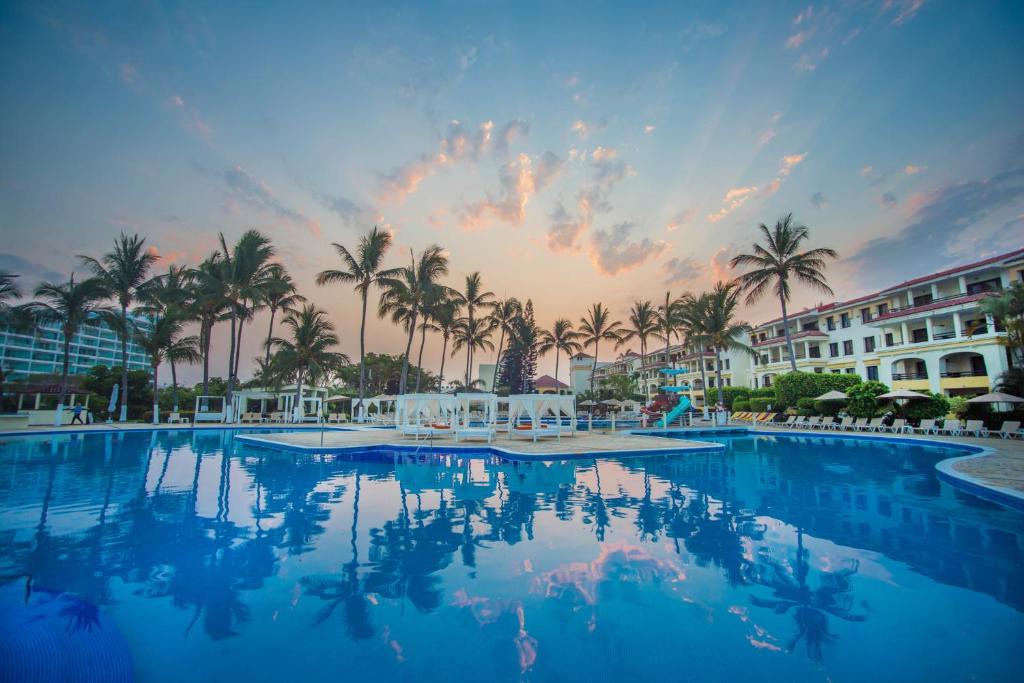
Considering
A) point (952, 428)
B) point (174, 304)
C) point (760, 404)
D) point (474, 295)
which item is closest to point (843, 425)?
Answer: point (952, 428)

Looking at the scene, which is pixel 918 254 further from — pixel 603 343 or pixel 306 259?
pixel 306 259

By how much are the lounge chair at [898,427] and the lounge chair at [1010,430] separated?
10.0ft

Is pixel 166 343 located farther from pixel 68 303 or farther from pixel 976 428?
pixel 976 428

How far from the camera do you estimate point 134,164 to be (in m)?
15.2

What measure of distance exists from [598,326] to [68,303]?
37.9 meters

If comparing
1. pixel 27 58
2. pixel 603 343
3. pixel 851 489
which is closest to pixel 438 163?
pixel 27 58

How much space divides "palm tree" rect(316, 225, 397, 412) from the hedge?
1035 inches

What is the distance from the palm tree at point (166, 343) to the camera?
1090 inches

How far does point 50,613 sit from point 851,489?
1175 cm

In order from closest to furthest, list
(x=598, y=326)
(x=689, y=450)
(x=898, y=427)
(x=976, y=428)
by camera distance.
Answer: (x=689, y=450) < (x=976, y=428) < (x=898, y=427) < (x=598, y=326)

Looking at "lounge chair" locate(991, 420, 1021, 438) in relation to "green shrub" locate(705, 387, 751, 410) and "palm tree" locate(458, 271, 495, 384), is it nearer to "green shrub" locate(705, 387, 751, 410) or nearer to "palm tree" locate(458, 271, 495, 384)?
"green shrub" locate(705, 387, 751, 410)

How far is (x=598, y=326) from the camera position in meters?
41.9

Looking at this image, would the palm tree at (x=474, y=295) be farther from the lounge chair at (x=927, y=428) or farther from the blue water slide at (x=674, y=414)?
the lounge chair at (x=927, y=428)

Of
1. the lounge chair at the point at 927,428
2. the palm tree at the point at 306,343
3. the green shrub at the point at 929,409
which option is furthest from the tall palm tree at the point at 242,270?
the green shrub at the point at 929,409
